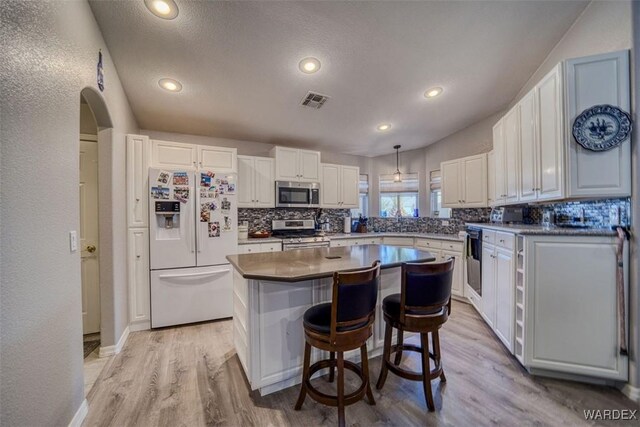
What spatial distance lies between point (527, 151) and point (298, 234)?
A: 10.9 feet

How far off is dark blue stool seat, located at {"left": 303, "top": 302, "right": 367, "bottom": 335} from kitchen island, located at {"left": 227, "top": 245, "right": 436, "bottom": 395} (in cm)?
21

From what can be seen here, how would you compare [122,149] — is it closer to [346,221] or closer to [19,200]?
[19,200]

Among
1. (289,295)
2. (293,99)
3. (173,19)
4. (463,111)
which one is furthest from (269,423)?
(463,111)

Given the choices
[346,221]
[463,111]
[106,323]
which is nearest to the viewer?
[106,323]

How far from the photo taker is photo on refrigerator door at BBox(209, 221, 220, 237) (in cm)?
319

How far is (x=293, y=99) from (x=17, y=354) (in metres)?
2.97

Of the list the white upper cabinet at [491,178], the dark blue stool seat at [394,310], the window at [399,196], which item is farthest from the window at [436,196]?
the dark blue stool seat at [394,310]

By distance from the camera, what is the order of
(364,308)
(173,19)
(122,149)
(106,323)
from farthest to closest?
1. (122,149)
2. (106,323)
3. (173,19)
4. (364,308)

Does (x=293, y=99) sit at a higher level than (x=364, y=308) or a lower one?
higher

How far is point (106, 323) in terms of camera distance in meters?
2.37

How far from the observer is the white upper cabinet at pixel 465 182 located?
3693mm

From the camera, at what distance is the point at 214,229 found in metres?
3.21

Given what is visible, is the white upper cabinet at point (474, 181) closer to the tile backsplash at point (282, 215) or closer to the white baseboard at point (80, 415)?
the tile backsplash at point (282, 215)

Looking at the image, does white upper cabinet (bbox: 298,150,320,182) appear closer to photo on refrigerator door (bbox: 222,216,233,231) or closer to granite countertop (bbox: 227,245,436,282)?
photo on refrigerator door (bbox: 222,216,233,231)
